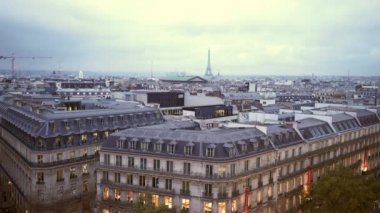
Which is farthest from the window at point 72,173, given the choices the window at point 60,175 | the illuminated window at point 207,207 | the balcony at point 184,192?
the illuminated window at point 207,207

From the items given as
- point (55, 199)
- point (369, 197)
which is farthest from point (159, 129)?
point (369, 197)

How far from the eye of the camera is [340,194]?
78688mm

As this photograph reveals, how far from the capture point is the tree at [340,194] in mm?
78125

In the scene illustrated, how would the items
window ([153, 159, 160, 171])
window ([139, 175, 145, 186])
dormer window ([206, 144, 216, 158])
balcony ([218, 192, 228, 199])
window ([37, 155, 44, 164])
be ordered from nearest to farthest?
balcony ([218, 192, 228, 199]) < dormer window ([206, 144, 216, 158]) < window ([153, 159, 160, 171]) < window ([139, 175, 145, 186]) < window ([37, 155, 44, 164])

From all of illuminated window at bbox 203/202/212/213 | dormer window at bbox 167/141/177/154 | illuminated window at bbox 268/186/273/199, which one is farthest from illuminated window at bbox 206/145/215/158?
illuminated window at bbox 268/186/273/199

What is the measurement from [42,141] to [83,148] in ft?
29.8

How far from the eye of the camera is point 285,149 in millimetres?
93625

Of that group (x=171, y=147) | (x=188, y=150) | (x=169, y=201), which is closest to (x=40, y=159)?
(x=171, y=147)

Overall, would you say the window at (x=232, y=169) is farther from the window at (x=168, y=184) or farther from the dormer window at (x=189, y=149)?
the window at (x=168, y=184)

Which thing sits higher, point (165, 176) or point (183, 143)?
point (183, 143)

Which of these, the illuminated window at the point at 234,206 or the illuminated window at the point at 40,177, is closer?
the illuminated window at the point at 234,206

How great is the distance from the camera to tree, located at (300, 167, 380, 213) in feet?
256

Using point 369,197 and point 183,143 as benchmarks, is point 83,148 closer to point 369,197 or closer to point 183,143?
point 183,143

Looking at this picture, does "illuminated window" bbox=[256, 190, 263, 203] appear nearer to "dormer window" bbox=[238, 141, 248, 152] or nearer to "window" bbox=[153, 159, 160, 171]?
"dormer window" bbox=[238, 141, 248, 152]
